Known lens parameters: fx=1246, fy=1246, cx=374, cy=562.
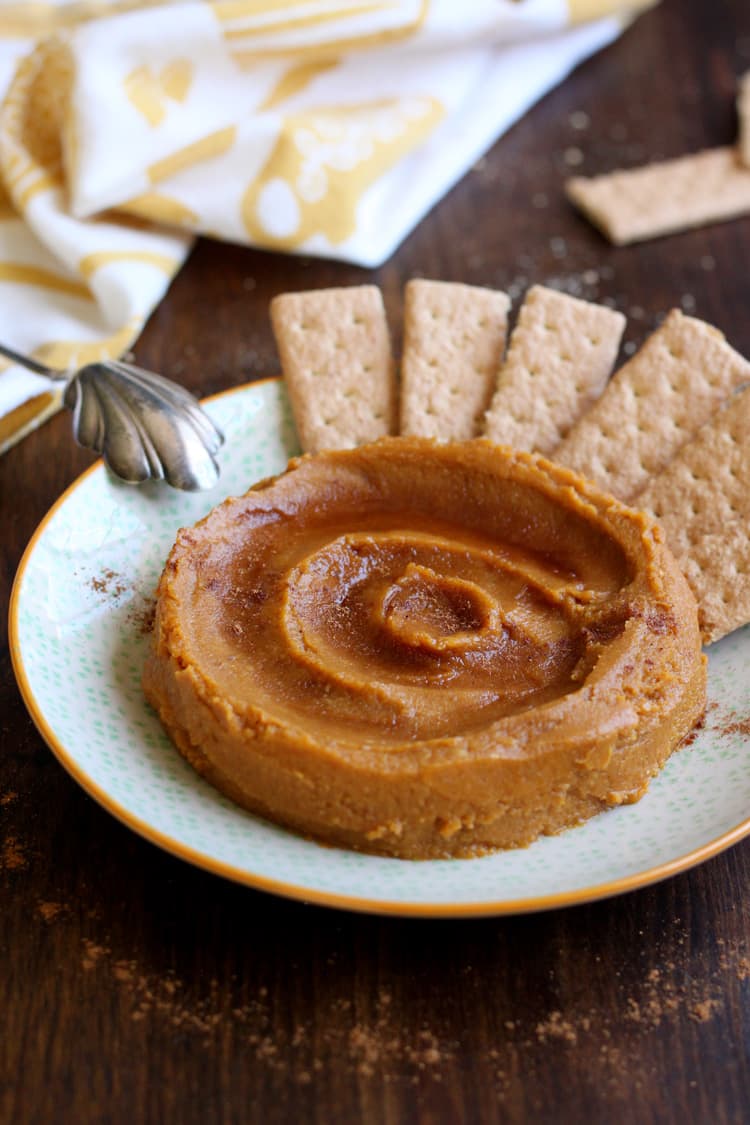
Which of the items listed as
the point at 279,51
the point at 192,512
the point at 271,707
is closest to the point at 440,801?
the point at 271,707

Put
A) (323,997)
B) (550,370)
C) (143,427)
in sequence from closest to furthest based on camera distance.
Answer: (323,997) → (143,427) → (550,370)

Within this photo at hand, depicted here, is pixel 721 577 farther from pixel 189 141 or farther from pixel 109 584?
pixel 189 141

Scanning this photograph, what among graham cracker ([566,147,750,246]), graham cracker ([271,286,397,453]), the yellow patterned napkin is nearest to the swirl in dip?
graham cracker ([271,286,397,453])

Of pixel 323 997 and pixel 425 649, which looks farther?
pixel 425 649

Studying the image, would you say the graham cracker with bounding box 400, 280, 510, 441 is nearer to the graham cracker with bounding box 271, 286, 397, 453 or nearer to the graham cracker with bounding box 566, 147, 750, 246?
the graham cracker with bounding box 271, 286, 397, 453

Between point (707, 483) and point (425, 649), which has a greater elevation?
point (425, 649)

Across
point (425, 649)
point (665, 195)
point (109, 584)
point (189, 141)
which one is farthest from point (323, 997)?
point (665, 195)
